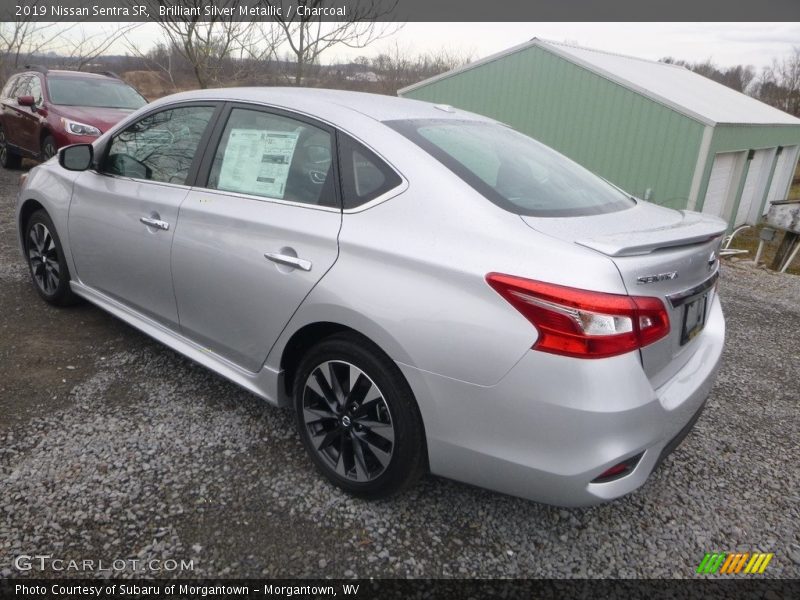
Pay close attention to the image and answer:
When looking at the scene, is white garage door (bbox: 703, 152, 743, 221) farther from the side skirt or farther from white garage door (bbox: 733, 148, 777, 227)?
the side skirt

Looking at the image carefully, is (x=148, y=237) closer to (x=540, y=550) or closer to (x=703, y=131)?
(x=540, y=550)

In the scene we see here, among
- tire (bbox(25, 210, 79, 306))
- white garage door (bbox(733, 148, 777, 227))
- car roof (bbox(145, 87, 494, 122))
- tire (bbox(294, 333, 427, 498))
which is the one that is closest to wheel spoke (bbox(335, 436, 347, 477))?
tire (bbox(294, 333, 427, 498))

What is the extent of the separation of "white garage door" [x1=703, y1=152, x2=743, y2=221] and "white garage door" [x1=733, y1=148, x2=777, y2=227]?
1361 mm

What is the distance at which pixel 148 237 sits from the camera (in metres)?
3.07

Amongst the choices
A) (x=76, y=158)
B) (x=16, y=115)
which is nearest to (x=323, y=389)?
(x=76, y=158)

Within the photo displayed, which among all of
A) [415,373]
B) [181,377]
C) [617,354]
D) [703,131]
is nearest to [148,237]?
[181,377]

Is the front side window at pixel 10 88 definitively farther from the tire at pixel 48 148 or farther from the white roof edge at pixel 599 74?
the white roof edge at pixel 599 74

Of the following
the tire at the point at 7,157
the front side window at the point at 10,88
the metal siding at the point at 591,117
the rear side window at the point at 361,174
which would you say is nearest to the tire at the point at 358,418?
the rear side window at the point at 361,174

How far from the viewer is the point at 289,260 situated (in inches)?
93.0

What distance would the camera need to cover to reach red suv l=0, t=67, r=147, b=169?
823 cm

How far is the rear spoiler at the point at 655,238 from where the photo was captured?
6.06ft

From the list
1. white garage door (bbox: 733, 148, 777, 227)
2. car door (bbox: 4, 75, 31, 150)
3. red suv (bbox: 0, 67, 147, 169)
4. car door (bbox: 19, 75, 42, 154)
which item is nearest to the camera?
red suv (bbox: 0, 67, 147, 169)

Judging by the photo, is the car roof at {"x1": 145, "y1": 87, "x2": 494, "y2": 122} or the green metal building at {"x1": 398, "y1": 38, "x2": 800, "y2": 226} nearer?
the car roof at {"x1": 145, "y1": 87, "x2": 494, "y2": 122}

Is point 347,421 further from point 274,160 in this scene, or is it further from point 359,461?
point 274,160
